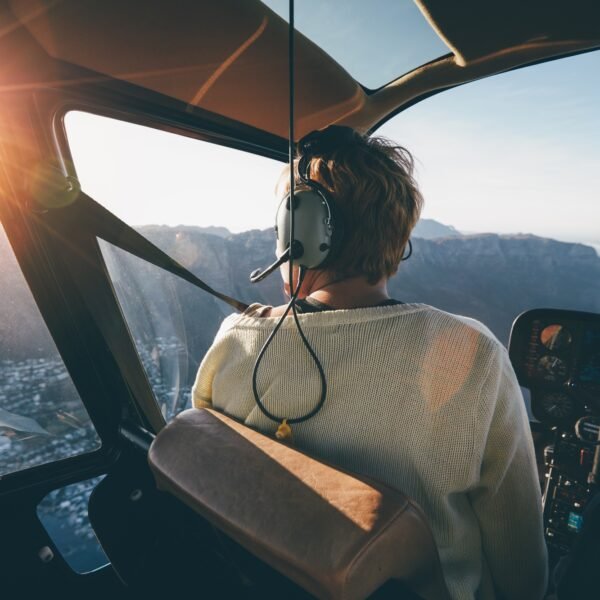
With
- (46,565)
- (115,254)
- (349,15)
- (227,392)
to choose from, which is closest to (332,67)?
Answer: (349,15)

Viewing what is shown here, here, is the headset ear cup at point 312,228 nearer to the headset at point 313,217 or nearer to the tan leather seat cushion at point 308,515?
the headset at point 313,217

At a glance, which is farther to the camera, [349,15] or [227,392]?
[349,15]

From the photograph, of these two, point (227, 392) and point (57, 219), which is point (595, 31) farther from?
point (57, 219)

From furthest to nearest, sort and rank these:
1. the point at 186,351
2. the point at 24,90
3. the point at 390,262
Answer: the point at 186,351, the point at 24,90, the point at 390,262

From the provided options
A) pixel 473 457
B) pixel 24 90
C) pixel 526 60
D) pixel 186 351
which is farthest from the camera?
pixel 186 351

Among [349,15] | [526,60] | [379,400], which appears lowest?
[379,400]


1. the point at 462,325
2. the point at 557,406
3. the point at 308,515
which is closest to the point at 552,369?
the point at 557,406

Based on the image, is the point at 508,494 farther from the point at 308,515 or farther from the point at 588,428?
the point at 588,428

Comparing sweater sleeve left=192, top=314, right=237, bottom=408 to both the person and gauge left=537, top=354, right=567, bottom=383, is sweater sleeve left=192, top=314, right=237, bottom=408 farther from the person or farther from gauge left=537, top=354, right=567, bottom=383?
gauge left=537, top=354, right=567, bottom=383

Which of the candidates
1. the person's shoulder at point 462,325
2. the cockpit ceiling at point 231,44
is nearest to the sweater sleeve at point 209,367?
the person's shoulder at point 462,325
